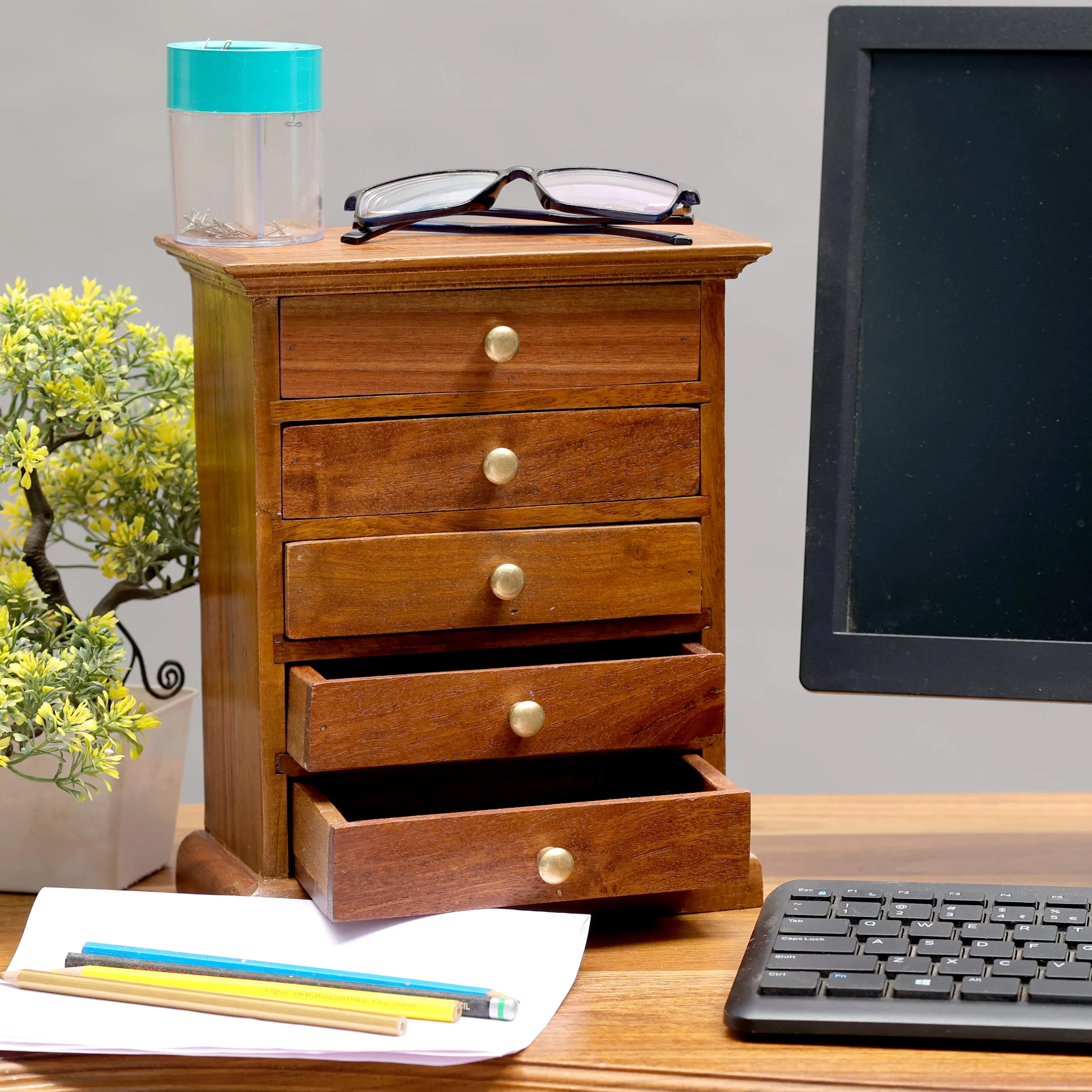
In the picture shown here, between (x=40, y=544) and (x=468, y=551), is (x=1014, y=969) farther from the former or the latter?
(x=40, y=544)

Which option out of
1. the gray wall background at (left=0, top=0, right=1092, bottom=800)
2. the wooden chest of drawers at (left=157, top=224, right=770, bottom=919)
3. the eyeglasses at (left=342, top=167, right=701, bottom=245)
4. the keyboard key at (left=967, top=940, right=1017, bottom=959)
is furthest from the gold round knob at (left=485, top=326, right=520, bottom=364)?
the gray wall background at (left=0, top=0, right=1092, bottom=800)

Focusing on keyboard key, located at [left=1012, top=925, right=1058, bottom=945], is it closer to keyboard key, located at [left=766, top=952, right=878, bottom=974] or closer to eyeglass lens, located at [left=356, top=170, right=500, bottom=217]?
keyboard key, located at [left=766, top=952, right=878, bottom=974]

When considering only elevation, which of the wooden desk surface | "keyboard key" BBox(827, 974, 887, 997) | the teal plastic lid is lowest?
the wooden desk surface

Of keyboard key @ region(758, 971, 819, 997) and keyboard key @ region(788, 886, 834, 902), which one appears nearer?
keyboard key @ region(758, 971, 819, 997)

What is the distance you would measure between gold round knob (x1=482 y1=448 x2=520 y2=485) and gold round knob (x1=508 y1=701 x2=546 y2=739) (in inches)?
5.4

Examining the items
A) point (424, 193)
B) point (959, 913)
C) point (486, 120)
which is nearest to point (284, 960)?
point (959, 913)

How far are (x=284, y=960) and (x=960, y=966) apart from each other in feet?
1.19

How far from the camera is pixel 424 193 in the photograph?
108 cm

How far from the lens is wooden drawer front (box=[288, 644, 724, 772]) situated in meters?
0.98

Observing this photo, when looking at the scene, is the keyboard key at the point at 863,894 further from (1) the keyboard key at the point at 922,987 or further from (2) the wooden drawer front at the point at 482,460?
(2) the wooden drawer front at the point at 482,460

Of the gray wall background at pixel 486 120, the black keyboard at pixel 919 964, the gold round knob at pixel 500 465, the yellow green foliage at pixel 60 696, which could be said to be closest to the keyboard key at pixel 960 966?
the black keyboard at pixel 919 964

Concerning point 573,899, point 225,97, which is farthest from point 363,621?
point 225,97

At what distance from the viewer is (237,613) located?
1066 mm

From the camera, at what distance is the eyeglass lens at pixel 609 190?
108 cm
